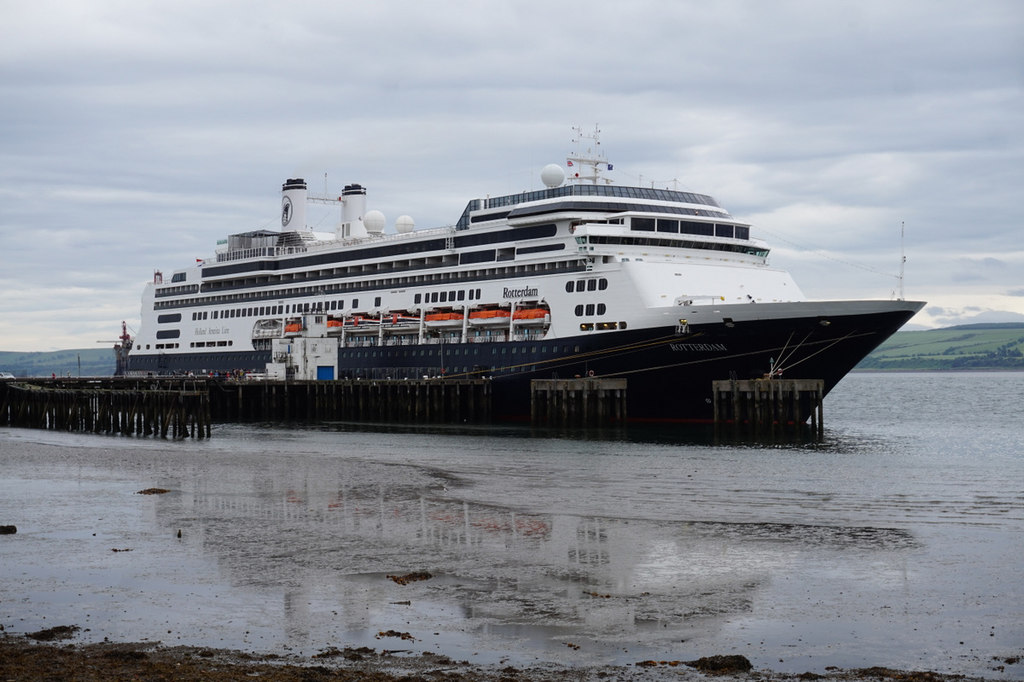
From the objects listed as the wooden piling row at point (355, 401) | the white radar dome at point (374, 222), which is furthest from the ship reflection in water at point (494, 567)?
the white radar dome at point (374, 222)

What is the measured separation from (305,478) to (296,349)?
41.5 metres

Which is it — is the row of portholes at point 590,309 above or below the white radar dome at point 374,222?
below

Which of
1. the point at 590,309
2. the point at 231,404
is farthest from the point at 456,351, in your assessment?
the point at 231,404

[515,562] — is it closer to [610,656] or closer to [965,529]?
[610,656]

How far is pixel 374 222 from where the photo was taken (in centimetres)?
7800

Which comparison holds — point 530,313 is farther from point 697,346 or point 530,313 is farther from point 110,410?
point 110,410

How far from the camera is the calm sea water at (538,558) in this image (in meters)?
13.2

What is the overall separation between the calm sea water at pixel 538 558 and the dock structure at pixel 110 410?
43.2ft

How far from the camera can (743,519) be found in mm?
22562

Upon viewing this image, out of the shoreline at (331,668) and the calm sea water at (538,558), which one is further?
the calm sea water at (538,558)

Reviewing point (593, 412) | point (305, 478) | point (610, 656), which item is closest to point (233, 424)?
point (593, 412)

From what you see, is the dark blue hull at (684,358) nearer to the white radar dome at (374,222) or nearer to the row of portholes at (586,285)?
the row of portholes at (586,285)

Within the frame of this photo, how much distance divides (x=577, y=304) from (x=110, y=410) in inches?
941

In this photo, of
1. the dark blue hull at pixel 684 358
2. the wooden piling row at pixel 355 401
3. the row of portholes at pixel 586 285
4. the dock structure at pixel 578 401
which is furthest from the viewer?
the wooden piling row at pixel 355 401
